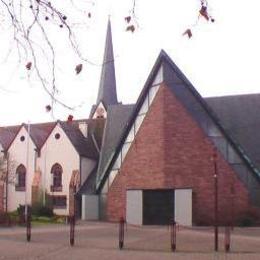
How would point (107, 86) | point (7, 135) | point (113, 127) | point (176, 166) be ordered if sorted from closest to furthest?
point (176, 166)
point (113, 127)
point (7, 135)
point (107, 86)

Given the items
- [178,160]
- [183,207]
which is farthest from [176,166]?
[183,207]

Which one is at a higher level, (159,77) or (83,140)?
(159,77)

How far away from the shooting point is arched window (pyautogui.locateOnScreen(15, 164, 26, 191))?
61281mm

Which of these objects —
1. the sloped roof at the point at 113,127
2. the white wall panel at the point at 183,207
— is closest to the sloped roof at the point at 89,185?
the sloped roof at the point at 113,127

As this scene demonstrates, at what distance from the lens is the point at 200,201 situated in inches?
1661

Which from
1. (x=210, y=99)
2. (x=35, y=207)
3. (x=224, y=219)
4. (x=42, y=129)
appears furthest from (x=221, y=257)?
(x=42, y=129)

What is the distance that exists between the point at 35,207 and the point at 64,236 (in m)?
27.4

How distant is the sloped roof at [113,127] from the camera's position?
51244 millimetres

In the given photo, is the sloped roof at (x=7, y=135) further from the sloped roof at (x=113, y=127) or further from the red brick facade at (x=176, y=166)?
the red brick facade at (x=176, y=166)

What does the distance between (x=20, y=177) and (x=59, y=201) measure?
228 inches

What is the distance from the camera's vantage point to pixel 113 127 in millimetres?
54281

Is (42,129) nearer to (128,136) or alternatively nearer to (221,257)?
(128,136)

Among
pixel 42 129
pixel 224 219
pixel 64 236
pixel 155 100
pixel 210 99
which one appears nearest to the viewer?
pixel 64 236

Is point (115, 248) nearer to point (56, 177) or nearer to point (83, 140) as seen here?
point (56, 177)
